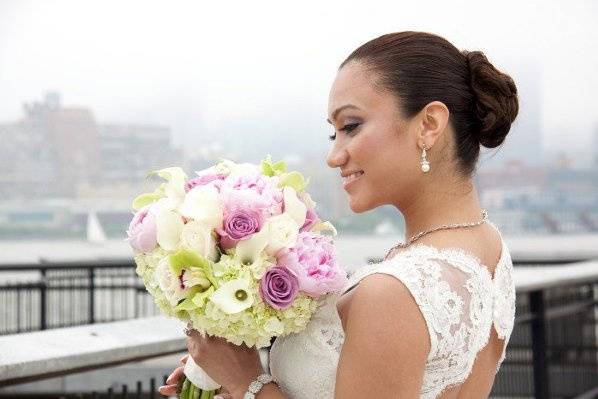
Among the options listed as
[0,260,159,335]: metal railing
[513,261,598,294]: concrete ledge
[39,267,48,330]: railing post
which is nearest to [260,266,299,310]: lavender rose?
[513,261,598,294]: concrete ledge

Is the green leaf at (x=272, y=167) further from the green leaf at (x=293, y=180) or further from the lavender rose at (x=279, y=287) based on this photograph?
the lavender rose at (x=279, y=287)

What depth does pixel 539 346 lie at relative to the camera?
5.09 metres

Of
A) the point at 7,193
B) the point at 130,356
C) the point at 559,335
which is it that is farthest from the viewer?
the point at 7,193

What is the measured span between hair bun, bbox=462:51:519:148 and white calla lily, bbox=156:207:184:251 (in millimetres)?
538

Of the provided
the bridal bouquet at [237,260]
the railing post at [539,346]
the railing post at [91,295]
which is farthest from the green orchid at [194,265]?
the railing post at [91,295]

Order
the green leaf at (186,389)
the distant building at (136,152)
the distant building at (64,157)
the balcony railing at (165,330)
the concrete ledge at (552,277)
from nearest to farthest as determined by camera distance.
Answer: the green leaf at (186,389) → the balcony railing at (165,330) → the concrete ledge at (552,277) → the distant building at (136,152) → the distant building at (64,157)

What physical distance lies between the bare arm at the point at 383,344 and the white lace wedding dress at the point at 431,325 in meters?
0.02

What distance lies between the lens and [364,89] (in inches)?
69.0

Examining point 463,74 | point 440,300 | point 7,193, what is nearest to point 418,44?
point 463,74

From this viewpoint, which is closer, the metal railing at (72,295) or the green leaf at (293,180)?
the green leaf at (293,180)

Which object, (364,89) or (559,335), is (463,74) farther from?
(559,335)

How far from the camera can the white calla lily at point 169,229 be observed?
1.75 meters

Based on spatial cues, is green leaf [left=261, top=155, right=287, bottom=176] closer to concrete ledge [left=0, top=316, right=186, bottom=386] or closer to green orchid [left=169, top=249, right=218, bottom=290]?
green orchid [left=169, top=249, right=218, bottom=290]

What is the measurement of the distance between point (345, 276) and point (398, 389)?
23 centimetres
